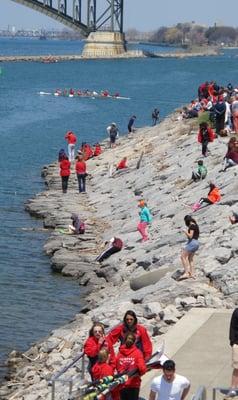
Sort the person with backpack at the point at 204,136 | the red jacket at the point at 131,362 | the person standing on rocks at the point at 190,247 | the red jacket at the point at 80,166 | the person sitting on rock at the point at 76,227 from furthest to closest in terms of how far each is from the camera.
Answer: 1. the red jacket at the point at 80,166
2. the person with backpack at the point at 204,136
3. the person sitting on rock at the point at 76,227
4. the person standing on rocks at the point at 190,247
5. the red jacket at the point at 131,362

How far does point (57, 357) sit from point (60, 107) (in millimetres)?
63857

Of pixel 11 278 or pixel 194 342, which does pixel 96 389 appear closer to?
pixel 194 342

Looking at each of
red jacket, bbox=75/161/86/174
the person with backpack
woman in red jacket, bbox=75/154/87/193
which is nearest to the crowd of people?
the person with backpack

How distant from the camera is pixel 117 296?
20359 mm

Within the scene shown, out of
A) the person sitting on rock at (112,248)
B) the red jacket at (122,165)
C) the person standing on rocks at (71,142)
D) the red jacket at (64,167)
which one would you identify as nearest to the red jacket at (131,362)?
the person sitting on rock at (112,248)

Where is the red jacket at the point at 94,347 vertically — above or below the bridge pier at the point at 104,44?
above

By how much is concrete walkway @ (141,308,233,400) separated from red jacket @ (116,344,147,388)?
1013 millimetres

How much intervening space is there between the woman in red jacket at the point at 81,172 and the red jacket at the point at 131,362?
2063 centimetres

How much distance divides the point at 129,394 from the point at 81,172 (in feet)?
69.9

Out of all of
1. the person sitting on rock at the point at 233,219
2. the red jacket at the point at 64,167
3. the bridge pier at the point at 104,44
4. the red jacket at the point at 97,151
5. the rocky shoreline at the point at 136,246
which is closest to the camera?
the rocky shoreline at the point at 136,246

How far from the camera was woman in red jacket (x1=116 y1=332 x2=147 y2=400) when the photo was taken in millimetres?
12016

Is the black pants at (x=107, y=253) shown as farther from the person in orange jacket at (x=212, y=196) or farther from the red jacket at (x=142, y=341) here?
the red jacket at (x=142, y=341)

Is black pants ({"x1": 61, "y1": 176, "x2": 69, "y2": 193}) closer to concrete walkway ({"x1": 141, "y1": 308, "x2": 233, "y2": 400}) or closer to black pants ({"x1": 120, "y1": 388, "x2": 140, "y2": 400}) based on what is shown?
concrete walkway ({"x1": 141, "y1": 308, "x2": 233, "y2": 400})

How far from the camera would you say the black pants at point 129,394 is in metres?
12.1
